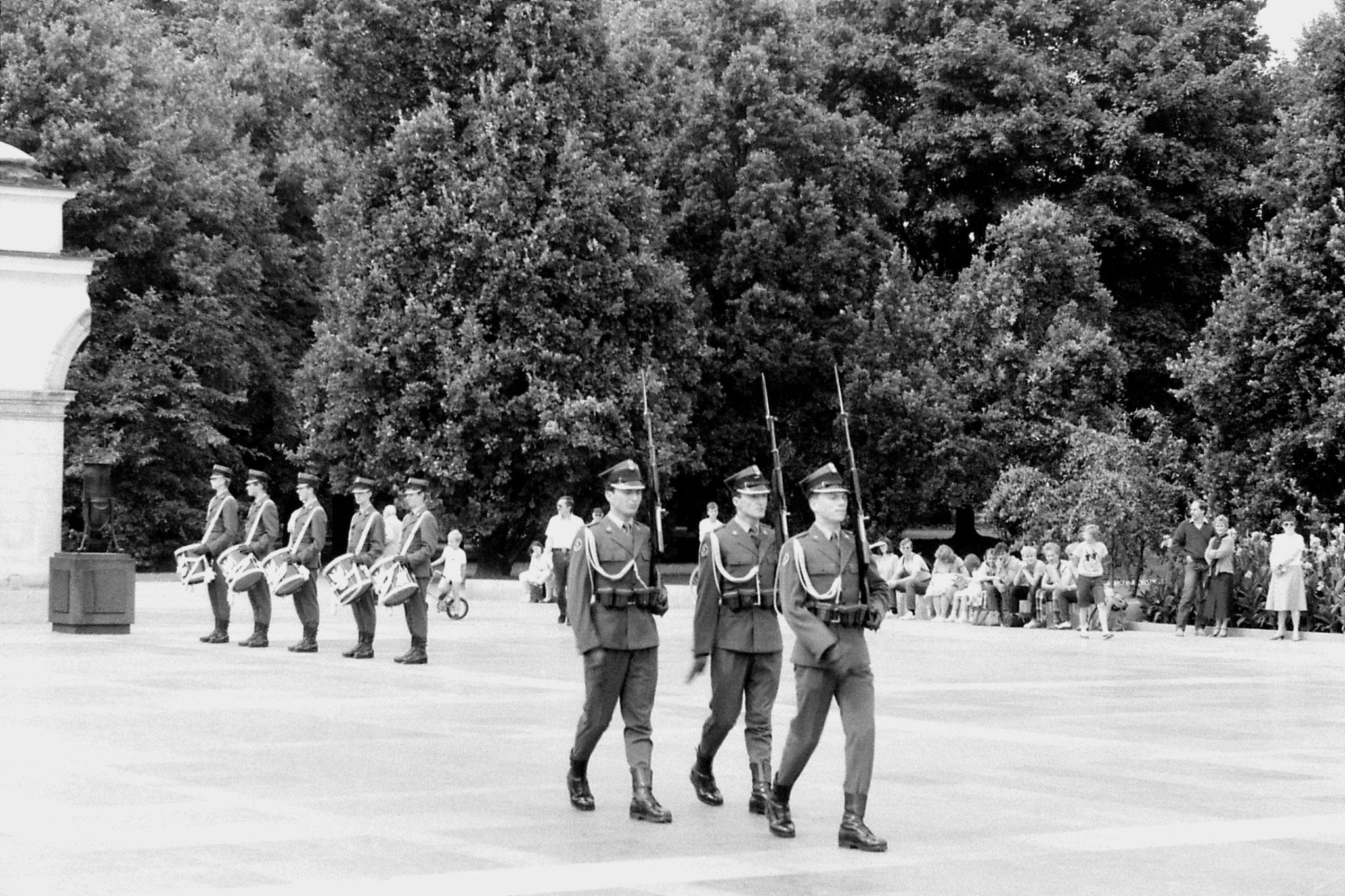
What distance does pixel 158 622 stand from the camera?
2830 cm

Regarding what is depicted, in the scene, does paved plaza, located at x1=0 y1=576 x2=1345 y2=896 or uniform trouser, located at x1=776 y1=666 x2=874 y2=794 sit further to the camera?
uniform trouser, located at x1=776 y1=666 x2=874 y2=794

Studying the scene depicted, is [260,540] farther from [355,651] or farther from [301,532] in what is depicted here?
[355,651]

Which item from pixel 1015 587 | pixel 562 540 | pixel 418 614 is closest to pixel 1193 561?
pixel 1015 587

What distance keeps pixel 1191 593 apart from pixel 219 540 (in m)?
13.6

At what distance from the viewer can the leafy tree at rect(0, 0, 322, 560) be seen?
46.2 m

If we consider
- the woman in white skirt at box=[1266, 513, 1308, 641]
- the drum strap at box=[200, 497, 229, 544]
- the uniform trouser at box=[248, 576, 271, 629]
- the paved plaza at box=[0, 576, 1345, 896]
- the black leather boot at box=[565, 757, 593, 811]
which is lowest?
the paved plaza at box=[0, 576, 1345, 896]

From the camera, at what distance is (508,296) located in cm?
4191

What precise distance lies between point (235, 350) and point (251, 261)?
2.21 metres

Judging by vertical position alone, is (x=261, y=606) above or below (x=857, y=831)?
above

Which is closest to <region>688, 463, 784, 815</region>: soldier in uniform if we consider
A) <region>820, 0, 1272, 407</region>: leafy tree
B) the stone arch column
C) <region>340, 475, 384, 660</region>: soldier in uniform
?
<region>340, 475, 384, 660</region>: soldier in uniform

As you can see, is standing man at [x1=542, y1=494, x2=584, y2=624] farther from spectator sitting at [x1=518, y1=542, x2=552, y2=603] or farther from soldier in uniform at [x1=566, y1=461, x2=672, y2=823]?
soldier in uniform at [x1=566, y1=461, x2=672, y2=823]

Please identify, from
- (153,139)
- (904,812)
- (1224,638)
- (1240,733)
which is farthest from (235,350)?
(904,812)

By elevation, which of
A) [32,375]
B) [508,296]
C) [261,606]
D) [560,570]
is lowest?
[261,606]

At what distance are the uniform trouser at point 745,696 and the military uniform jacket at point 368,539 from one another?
1108 cm
